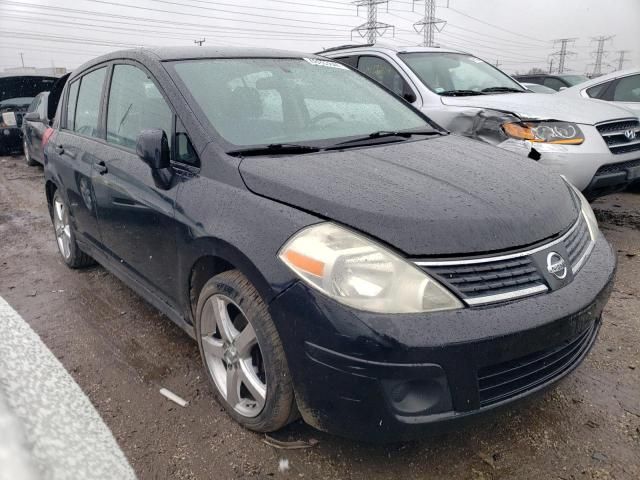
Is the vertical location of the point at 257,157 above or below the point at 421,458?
above

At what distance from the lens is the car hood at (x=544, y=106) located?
14.2 ft

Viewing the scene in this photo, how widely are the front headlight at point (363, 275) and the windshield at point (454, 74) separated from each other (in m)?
3.71

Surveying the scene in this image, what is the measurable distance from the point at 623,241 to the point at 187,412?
4.06m

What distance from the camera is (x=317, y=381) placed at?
169cm

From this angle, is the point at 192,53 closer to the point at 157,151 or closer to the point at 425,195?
the point at 157,151

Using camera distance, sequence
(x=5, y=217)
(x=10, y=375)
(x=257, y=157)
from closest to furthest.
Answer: (x=10, y=375)
(x=257, y=157)
(x=5, y=217)

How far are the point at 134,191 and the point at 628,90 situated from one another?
635cm

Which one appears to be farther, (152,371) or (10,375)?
(152,371)

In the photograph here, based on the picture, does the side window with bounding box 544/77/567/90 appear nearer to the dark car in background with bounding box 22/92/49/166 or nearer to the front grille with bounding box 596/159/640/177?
the front grille with bounding box 596/159/640/177

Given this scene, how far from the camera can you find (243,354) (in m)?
2.07

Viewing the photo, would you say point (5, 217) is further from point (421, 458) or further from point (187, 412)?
point (421, 458)

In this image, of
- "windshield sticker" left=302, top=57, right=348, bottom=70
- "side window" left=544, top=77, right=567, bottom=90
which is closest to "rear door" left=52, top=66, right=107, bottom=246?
"windshield sticker" left=302, top=57, right=348, bottom=70

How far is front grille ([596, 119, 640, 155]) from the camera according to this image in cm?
439

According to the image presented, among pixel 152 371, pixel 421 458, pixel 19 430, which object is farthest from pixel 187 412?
pixel 19 430
